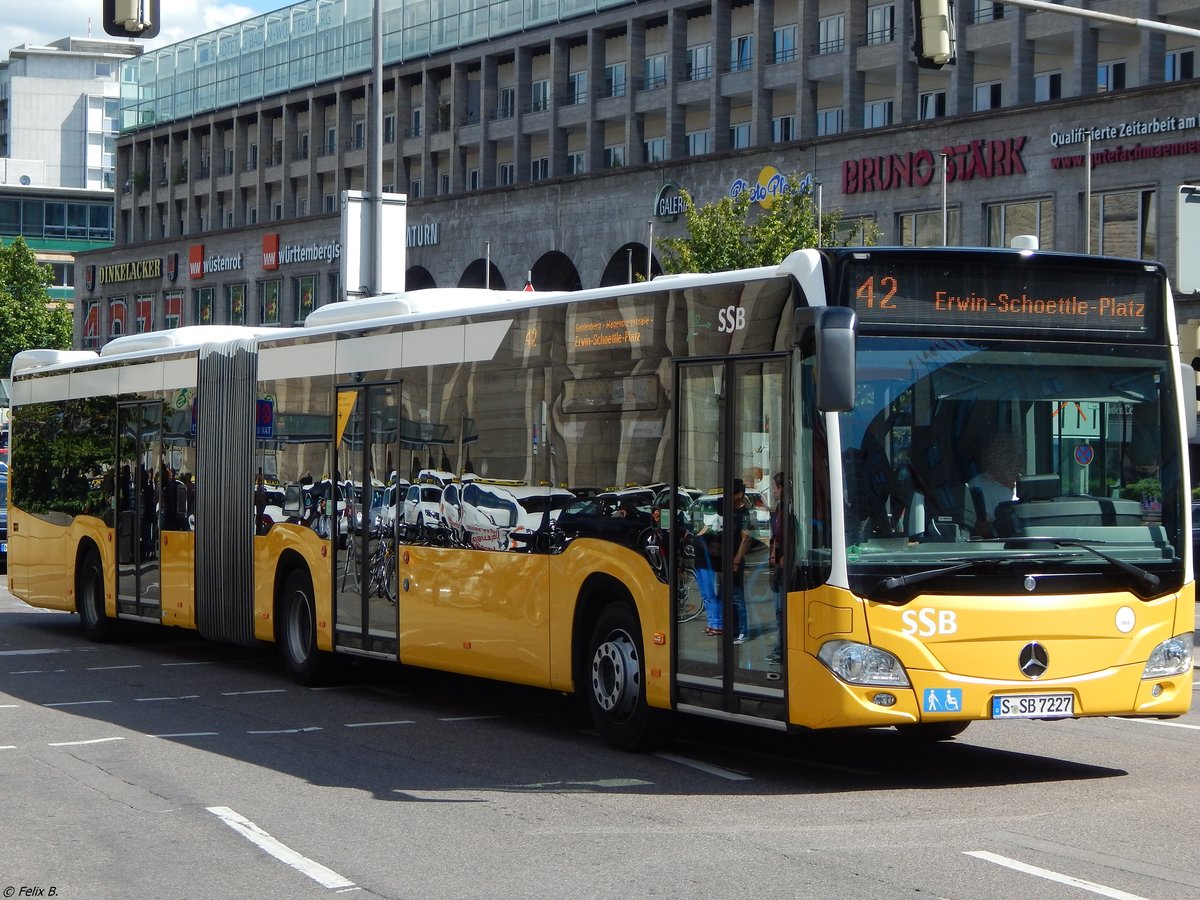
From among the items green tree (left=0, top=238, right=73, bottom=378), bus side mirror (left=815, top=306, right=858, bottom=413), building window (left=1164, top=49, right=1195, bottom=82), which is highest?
building window (left=1164, top=49, right=1195, bottom=82)

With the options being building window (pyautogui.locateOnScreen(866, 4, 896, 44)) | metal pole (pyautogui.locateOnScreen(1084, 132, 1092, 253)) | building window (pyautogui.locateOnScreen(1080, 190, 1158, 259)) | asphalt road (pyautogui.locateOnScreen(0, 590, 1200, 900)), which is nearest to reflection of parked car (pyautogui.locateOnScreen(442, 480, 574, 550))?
asphalt road (pyautogui.locateOnScreen(0, 590, 1200, 900))

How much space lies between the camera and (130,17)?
13336 millimetres

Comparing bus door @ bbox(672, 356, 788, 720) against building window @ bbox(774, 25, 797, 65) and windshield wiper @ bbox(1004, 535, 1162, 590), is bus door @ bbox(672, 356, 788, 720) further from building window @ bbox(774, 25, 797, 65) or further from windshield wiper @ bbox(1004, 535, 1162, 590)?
building window @ bbox(774, 25, 797, 65)

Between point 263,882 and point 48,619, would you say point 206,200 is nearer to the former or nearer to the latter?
point 48,619

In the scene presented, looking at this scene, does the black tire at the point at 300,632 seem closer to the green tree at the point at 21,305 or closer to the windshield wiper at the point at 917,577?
the windshield wiper at the point at 917,577

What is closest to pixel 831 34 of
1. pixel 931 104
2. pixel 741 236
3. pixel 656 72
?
pixel 931 104

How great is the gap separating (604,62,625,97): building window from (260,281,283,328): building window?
15.9 metres

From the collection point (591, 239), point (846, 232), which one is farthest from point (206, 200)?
point (846, 232)

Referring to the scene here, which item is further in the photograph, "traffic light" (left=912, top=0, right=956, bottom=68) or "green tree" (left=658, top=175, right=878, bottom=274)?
"green tree" (left=658, top=175, right=878, bottom=274)

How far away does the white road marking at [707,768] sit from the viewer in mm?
10414

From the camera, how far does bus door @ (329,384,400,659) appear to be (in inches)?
556

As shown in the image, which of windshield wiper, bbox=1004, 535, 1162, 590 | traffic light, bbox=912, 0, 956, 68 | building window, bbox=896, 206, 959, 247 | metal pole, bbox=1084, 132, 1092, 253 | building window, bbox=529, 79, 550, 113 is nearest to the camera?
windshield wiper, bbox=1004, 535, 1162, 590

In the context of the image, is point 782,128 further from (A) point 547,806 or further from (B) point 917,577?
(A) point 547,806

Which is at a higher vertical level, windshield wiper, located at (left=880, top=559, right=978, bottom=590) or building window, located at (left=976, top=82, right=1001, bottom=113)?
building window, located at (left=976, top=82, right=1001, bottom=113)
